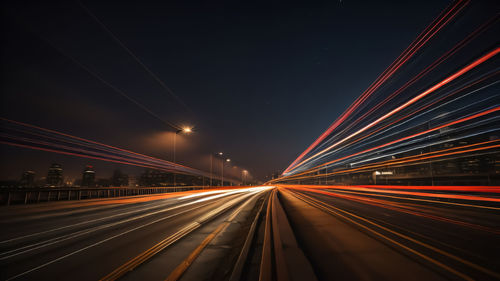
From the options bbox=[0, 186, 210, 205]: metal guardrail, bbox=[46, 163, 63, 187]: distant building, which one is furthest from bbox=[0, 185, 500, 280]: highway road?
bbox=[46, 163, 63, 187]: distant building

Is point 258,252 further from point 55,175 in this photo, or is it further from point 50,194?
point 55,175

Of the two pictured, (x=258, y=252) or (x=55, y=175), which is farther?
(x=55, y=175)

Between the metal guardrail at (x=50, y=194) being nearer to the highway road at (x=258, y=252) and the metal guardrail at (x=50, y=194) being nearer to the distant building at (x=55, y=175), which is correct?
the highway road at (x=258, y=252)

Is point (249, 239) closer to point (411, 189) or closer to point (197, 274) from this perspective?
point (197, 274)

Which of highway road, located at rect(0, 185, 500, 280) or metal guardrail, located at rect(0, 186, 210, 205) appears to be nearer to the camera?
highway road, located at rect(0, 185, 500, 280)

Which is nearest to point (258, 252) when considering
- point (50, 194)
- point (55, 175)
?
point (50, 194)

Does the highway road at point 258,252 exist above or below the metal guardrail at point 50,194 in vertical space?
below

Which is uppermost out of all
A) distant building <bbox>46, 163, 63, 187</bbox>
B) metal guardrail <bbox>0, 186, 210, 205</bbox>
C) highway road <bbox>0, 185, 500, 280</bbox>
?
distant building <bbox>46, 163, 63, 187</bbox>

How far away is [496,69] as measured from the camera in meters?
12.3

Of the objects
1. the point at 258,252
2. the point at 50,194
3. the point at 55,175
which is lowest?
the point at 258,252

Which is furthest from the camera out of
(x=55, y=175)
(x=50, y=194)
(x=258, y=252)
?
(x=55, y=175)

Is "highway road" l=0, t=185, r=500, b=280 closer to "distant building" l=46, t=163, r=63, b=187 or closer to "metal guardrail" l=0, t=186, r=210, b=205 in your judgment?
"metal guardrail" l=0, t=186, r=210, b=205

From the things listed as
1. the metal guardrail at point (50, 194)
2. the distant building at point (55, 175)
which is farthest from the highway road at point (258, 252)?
the distant building at point (55, 175)

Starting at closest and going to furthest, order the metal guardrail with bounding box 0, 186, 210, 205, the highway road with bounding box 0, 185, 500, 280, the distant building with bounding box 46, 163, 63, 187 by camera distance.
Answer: the highway road with bounding box 0, 185, 500, 280, the metal guardrail with bounding box 0, 186, 210, 205, the distant building with bounding box 46, 163, 63, 187
